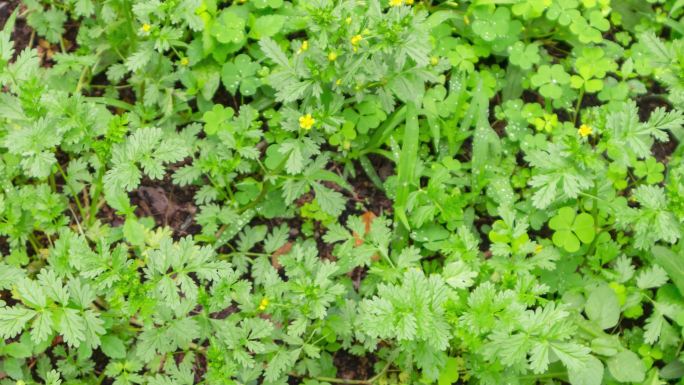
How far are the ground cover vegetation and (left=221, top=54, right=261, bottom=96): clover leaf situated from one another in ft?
0.05

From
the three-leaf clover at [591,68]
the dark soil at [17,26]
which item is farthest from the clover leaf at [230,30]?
the three-leaf clover at [591,68]

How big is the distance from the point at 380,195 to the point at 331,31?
118 cm

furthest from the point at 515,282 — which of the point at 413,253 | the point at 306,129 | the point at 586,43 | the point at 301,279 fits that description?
the point at 586,43

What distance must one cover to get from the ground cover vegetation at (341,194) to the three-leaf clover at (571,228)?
0.01 metres

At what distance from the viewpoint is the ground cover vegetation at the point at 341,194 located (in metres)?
2.91

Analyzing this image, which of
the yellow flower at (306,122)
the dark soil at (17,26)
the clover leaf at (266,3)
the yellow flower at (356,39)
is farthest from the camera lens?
the dark soil at (17,26)

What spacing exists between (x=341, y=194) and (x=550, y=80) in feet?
4.69

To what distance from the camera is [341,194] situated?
139 inches

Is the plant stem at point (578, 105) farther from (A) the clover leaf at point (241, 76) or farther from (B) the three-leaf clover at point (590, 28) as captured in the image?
(A) the clover leaf at point (241, 76)

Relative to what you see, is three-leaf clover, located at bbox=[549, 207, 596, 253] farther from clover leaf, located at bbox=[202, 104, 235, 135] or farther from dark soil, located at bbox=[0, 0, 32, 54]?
dark soil, located at bbox=[0, 0, 32, 54]

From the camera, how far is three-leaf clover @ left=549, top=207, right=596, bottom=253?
11.5 feet

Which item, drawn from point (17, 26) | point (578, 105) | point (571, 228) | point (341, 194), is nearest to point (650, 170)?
point (578, 105)

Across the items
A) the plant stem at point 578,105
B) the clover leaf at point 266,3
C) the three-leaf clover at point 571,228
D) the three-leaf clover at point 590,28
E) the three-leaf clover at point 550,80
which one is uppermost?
the clover leaf at point 266,3

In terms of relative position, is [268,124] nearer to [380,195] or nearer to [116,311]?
[380,195]
